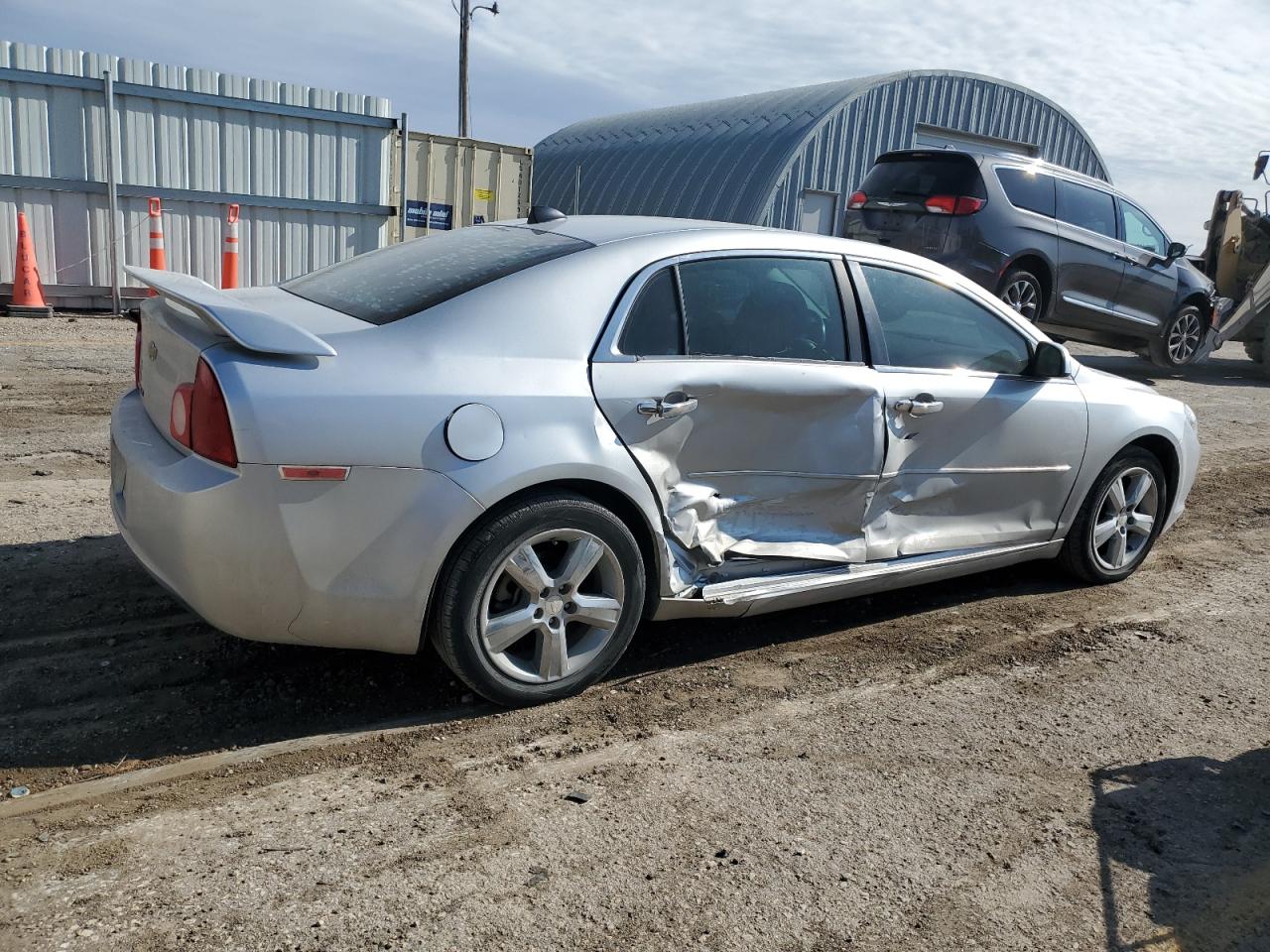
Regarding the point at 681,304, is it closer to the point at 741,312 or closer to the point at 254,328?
the point at 741,312

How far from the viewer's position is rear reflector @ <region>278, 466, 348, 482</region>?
3061 millimetres

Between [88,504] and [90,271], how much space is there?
27.3 feet

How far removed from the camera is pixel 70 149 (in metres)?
12.3

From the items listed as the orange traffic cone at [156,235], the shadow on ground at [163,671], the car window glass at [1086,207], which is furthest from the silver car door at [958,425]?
the orange traffic cone at [156,235]

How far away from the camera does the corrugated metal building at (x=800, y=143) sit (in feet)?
70.3

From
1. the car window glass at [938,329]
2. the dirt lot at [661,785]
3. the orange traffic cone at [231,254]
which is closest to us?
the dirt lot at [661,785]

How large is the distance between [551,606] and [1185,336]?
11.5 m

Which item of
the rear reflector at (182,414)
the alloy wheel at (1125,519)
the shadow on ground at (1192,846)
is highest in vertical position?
the rear reflector at (182,414)

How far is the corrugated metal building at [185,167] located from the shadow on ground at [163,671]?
9.12 m

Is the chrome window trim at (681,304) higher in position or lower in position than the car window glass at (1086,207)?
lower

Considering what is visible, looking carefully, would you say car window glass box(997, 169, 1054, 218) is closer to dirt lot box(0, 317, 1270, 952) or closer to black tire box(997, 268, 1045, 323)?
black tire box(997, 268, 1045, 323)

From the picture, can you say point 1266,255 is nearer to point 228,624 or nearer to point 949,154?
point 949,154

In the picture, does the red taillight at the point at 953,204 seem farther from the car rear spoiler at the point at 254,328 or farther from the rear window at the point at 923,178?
the car rear spoiler at the point at 254,328

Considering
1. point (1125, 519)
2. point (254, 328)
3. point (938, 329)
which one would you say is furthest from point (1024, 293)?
point (254, 328)
